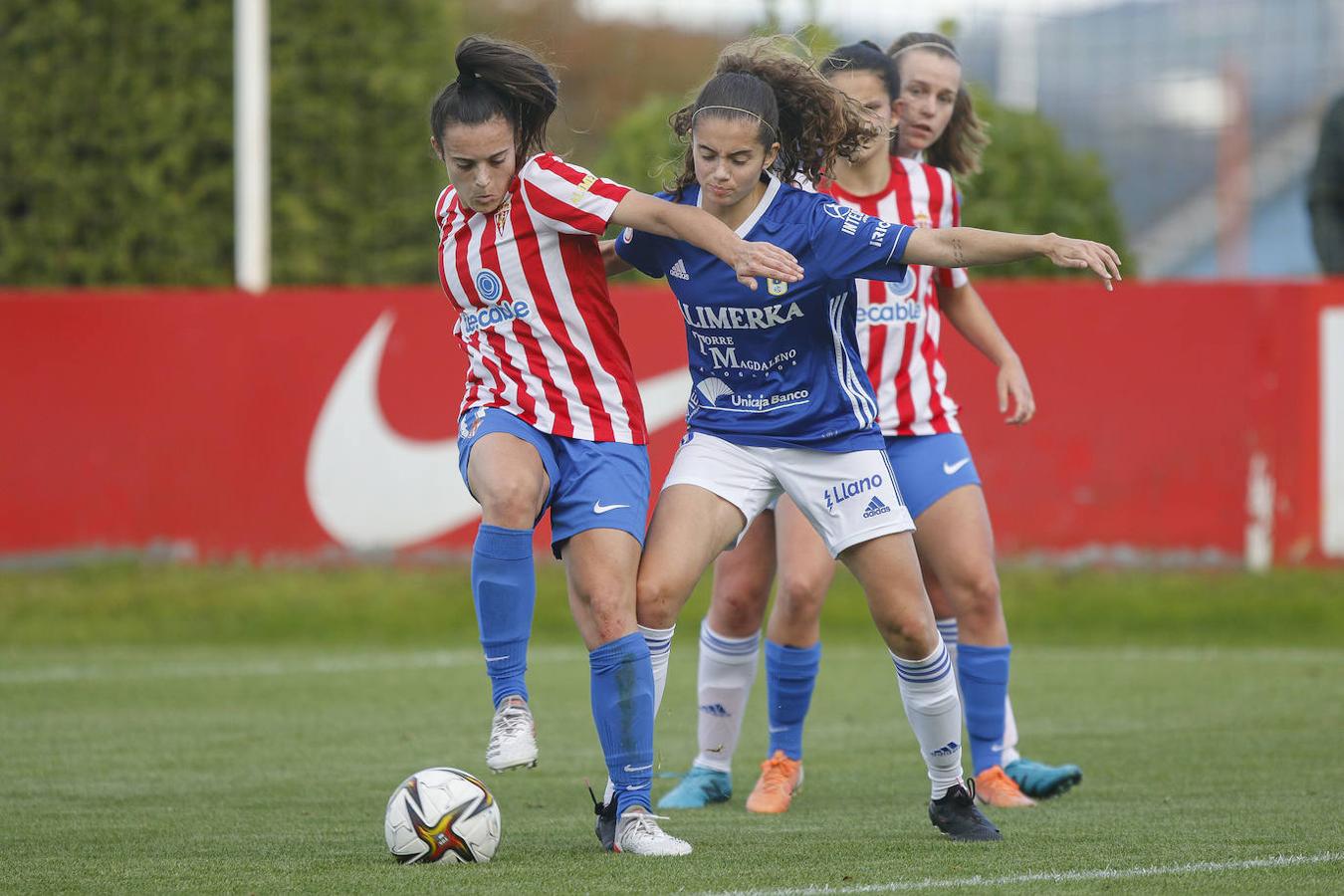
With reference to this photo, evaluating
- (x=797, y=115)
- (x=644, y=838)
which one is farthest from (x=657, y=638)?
(x=797, y=115)

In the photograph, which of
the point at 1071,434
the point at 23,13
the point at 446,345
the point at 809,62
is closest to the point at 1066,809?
the point at 809,62

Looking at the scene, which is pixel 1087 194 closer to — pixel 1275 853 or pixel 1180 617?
pixel 1180 617

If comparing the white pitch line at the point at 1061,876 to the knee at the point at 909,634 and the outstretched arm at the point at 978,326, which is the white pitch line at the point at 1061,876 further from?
the outstretched arm at the point at 978,326

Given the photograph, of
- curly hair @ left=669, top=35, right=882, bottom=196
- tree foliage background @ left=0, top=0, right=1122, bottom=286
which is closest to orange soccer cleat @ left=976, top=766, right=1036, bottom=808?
curly hair @ left=669, top=35, right=882, bottom=196

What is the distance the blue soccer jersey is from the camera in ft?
16.1

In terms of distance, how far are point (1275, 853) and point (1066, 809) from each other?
1060mm

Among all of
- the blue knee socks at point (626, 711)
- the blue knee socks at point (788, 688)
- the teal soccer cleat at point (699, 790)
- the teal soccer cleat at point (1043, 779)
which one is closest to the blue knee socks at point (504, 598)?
the blue knee socks at point (626, 711)

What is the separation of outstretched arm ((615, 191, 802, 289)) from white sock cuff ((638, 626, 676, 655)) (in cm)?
97

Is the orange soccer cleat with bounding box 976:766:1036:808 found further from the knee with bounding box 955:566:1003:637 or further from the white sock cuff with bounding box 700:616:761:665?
the white sock cuff with bounding box 700:616:761:665

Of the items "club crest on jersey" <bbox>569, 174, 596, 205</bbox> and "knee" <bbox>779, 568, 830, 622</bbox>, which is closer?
"club crest on jersey" <bbox>569, 174, 596, 205</bbox>

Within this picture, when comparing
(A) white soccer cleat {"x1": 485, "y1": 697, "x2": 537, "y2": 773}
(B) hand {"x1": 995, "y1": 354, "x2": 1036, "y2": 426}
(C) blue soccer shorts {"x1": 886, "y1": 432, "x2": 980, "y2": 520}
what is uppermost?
(B) hand {"x1": 995, "y1": 354, "x2": 1036, "y2": 426}

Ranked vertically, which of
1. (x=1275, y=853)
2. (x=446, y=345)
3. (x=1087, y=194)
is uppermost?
(x=1087, y=194)

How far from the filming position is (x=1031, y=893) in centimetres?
425

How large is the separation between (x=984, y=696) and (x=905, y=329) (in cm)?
124
